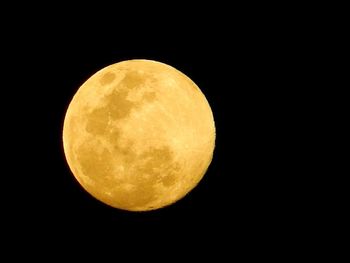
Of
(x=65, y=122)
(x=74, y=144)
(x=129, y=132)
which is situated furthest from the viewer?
(x=65, y=122)

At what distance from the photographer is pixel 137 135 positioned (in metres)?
4.62

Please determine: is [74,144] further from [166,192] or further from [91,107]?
[166,192]

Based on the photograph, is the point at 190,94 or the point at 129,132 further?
the point at 190,94

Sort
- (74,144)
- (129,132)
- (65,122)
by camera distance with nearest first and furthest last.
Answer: (129,132)
(74,144)
(65,122)

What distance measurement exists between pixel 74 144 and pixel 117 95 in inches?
34.6

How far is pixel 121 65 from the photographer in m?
5.18

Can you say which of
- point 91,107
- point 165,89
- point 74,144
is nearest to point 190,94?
point 165,89

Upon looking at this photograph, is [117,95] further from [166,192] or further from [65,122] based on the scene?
[166,192]

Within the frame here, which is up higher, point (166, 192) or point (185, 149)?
point (185, 149)

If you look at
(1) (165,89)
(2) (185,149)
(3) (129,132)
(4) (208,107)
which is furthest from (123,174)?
(4) (208,107)

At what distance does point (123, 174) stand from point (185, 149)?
82 cm

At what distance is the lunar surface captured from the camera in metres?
4.65

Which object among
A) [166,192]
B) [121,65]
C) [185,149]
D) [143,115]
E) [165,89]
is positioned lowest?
[166,192]

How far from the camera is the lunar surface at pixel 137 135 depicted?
4652 mm
